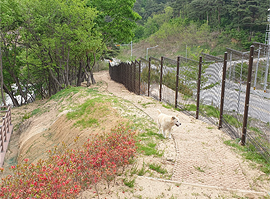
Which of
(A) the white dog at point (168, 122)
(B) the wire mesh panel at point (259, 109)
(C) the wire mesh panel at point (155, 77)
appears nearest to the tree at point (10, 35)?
(C) the wire mesh panel at point (155, 77)

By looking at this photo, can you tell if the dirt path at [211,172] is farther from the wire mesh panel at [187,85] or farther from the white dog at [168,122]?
the wire mesh panel at [187,85]

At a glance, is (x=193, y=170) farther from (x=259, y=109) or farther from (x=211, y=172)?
(x=259, y=109)

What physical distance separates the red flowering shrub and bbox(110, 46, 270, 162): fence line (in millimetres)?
2875

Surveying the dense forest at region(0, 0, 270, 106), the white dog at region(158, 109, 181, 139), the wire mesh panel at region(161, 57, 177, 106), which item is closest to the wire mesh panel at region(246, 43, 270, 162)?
the white dog at region(158, 109, 181, 139)

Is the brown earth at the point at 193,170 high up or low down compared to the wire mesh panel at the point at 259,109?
down

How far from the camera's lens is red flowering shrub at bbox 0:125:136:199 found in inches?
150

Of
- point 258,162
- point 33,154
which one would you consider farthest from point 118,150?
point 33,154

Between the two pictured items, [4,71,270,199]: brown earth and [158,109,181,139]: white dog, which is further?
[158,109,181,139]: white dog

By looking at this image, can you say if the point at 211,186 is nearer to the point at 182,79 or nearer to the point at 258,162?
the point at 258,162

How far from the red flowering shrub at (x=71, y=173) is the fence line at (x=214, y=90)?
2875mm

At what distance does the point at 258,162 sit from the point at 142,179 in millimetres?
2447

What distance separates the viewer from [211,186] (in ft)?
14.4

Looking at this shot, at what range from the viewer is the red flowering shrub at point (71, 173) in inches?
150

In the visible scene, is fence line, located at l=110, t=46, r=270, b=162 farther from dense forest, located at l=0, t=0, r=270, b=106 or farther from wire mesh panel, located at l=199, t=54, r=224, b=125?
dense forest, located at l=0, t=0, r=270, b=106
